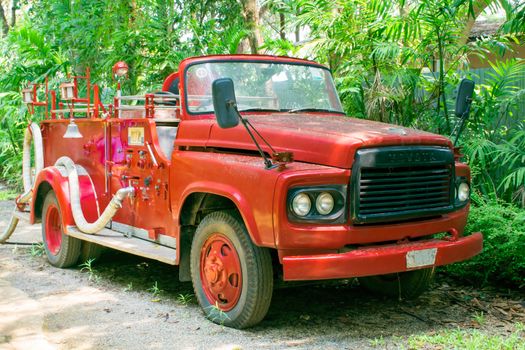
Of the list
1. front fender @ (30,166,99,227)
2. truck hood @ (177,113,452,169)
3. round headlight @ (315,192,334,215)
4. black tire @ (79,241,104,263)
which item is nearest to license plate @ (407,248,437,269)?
round headlight @ (315,192,334,215)

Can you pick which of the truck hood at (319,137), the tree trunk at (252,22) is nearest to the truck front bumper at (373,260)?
the truck hood at (319,137)

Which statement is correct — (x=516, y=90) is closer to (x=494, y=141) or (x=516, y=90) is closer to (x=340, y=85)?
(x=494, y=141)

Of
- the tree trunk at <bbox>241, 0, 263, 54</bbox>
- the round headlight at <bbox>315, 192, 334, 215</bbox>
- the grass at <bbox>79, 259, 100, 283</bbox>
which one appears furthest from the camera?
the tree trunk at <bbox>241, 0, 263, 54</bbox>

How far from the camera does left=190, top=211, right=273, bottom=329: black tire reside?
189 inches

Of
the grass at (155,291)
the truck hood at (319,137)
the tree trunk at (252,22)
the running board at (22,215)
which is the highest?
the tree trunk at (252,22)

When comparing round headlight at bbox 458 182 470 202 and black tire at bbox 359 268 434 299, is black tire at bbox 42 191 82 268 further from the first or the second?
round headlight at bbox 458 182 470 202

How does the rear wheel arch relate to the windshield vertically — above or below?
below

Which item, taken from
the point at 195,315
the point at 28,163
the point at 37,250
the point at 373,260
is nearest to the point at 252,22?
the point at 28,163

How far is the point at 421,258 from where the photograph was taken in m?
4.77

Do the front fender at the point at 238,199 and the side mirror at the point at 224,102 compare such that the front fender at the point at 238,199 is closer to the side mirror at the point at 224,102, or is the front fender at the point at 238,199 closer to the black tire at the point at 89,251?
the side mirror at the point at 224,102

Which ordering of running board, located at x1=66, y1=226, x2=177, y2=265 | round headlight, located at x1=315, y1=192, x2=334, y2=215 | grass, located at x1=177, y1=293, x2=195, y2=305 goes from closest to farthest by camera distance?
round headlight, located at x1=315, y1=192, x2=334, y2=215, running board, located at x1=66, y1=226, x2=177, y2=265, grass, located at x1=177, y1=293, x2=195, y2=305

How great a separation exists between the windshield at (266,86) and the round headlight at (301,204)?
1554 mm

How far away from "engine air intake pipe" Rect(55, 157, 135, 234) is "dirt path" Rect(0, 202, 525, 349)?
575 mm

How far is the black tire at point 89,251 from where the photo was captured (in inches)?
284
